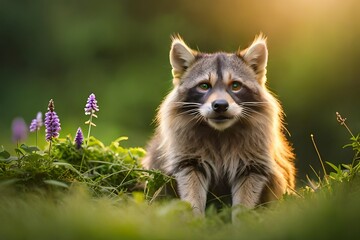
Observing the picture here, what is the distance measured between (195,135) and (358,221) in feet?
7.54

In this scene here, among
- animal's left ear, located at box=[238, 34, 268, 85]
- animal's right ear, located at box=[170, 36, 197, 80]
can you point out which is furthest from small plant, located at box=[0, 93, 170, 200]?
animal's left ear, located at box=[238, 34, 268, 85]

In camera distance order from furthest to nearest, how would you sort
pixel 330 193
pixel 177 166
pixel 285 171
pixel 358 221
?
pixel 285 171 < pixel 177 166 < pixel 330 193 < pixel 358 221

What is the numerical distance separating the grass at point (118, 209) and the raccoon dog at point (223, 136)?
20 cm

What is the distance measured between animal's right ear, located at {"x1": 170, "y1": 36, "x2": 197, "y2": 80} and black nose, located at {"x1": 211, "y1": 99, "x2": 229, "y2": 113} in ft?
2.33

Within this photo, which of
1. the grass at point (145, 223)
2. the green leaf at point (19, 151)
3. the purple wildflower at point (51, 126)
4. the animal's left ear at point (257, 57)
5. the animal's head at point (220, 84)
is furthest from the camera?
the animal's left ear at point (257, 57)

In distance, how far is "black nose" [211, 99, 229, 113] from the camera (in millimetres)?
4574

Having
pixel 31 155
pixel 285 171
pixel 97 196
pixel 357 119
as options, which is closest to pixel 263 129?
pixel 285 171

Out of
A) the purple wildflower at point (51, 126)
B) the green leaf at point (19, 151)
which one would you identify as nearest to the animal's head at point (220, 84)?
the purple wildflower at point (51, 126)

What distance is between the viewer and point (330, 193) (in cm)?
414

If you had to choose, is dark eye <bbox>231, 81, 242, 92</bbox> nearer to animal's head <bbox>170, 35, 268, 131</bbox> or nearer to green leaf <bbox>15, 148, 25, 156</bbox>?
animal's head <bbox>170, 35, 268, 131</bbox>

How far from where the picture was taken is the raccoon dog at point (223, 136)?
185 inches

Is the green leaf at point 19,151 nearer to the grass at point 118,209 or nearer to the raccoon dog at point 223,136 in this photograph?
the grass at point 118,209

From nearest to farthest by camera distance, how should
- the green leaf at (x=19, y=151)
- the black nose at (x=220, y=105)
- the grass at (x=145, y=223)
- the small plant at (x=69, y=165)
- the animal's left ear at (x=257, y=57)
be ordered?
the grass at (x=145, y=223) < the small plant at (x=69, y=165) < the green leaf at (x=19, y=151) < the black nose at (x=220, y=105) < the animal's left ear at (x=257, y=57)

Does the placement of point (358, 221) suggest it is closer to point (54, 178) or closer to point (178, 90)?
point (54, 178)
